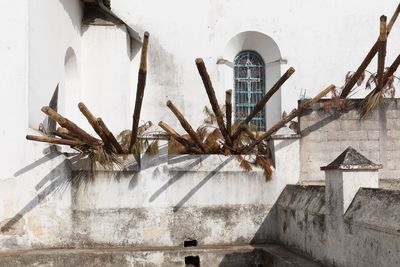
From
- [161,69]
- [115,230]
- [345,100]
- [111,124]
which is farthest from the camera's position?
[161,69]

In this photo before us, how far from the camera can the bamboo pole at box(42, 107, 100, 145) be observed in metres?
8.91

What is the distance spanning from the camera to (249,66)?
14.6 meters

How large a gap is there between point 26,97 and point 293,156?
5.01m

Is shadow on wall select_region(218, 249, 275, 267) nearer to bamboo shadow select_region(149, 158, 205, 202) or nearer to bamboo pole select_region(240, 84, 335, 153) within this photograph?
bamboo shadow select_region(149, 158, 205, 202)

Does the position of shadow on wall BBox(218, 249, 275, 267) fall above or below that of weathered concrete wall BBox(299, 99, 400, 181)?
below

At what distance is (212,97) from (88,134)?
2312mm

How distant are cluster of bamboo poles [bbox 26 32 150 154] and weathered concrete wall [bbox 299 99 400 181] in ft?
11.3

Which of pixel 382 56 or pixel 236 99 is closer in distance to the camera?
pixel 382 56

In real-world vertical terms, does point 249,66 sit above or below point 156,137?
above

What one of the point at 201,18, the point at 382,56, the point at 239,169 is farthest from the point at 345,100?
the point at 201,18

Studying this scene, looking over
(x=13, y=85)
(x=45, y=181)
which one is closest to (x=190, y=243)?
(x=45, y=181)

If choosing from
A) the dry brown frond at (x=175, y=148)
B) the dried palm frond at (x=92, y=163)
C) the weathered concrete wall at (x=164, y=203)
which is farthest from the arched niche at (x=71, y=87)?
the dry brown frond at (x=175, y=148)

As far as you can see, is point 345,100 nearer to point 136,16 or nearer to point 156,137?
point 156,137

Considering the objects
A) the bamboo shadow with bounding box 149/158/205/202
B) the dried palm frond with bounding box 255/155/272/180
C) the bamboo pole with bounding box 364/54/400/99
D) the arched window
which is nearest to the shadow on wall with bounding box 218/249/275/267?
the dried palm frond with bounding box 255/155/272/180
